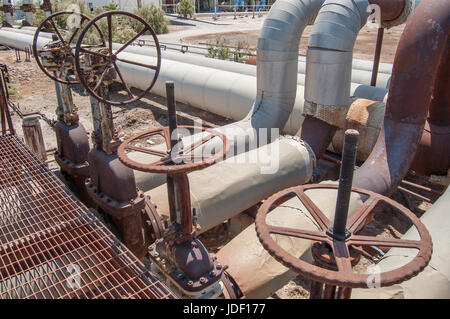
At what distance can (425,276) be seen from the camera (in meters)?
2.28

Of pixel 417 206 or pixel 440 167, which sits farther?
pixel 417 206

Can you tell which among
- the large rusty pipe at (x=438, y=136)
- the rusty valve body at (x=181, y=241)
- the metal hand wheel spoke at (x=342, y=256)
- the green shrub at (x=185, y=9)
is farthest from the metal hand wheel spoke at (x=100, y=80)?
the green shrub at (x=185, y=9)

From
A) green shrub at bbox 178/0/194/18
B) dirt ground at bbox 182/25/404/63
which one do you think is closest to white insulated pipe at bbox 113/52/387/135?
dirt ground at bbox 182/25/404/63

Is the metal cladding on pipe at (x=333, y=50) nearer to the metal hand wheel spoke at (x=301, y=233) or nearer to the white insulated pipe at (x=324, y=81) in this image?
the white insulated pipe at (x=324, y=81)

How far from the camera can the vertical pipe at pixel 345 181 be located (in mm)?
1416

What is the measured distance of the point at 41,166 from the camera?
2.95m

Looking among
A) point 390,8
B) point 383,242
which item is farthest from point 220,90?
point 383,242

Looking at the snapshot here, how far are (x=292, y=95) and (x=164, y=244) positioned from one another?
3.16 meters

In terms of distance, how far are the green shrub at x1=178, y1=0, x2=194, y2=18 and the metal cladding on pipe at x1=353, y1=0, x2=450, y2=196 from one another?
28681 mm

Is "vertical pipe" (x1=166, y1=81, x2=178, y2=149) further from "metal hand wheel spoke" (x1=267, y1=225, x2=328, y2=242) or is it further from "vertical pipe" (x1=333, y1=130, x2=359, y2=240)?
"vertical pipe" (x1=333, y1=130, x2=359, y2=240)

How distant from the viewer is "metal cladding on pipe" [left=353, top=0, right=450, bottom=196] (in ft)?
11.4

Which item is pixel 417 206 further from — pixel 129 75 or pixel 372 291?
pixel 129 75
